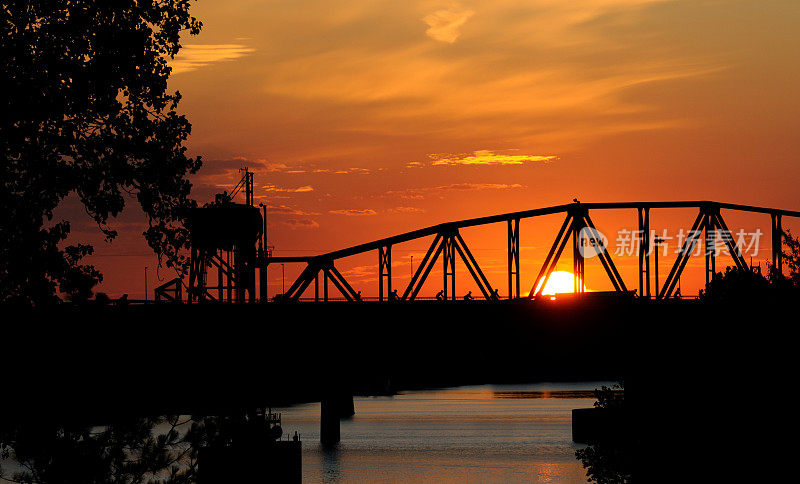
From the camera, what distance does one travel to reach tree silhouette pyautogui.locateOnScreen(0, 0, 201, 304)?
94.5 feet

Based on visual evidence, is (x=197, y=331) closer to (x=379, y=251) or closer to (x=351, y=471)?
(x=379, y=251)

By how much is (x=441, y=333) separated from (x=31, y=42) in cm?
3443

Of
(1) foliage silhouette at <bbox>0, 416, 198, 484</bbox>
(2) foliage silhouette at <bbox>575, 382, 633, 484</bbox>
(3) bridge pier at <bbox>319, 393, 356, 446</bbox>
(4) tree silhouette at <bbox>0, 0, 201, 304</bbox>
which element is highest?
(4) tree silhouette at <bbox>0, 0, 201, 304</bbox>

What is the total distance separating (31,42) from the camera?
29.2 meters

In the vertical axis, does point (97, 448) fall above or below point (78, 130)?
below

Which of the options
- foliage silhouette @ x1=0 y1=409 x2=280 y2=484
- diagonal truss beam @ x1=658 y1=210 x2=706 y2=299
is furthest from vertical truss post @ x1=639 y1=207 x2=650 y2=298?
foliage silhouette @ x1=0 y1=409 x2=280 y2=484

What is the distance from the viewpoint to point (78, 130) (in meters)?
30.2

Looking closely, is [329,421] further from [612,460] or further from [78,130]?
[78,130]

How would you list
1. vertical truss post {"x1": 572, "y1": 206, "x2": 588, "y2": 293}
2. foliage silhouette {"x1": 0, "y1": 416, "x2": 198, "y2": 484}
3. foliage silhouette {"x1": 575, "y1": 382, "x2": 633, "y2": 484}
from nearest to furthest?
foliage silhouette {"x1": 0, "y1": 416, "x2": 198, "y2": 484}, foliage silhouette {"x1": 575, "y1": 382, "x2": 633, "y2": 484}, vertical truss post {"x1": 572, "y1": 206, "x2": 588, "y2": 293}

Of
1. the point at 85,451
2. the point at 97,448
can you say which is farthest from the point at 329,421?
the point at 85,451

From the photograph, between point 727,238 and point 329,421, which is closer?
point 727,238

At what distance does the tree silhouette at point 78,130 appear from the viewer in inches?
1134

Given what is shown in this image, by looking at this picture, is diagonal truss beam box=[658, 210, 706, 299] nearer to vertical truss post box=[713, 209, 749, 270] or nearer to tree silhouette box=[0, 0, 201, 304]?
vertical truss post box=[713, 209, 749, 270]

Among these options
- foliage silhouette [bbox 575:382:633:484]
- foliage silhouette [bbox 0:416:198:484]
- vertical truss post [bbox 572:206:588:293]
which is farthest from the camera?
vertical truss post [bbox 572:206:588:293]
